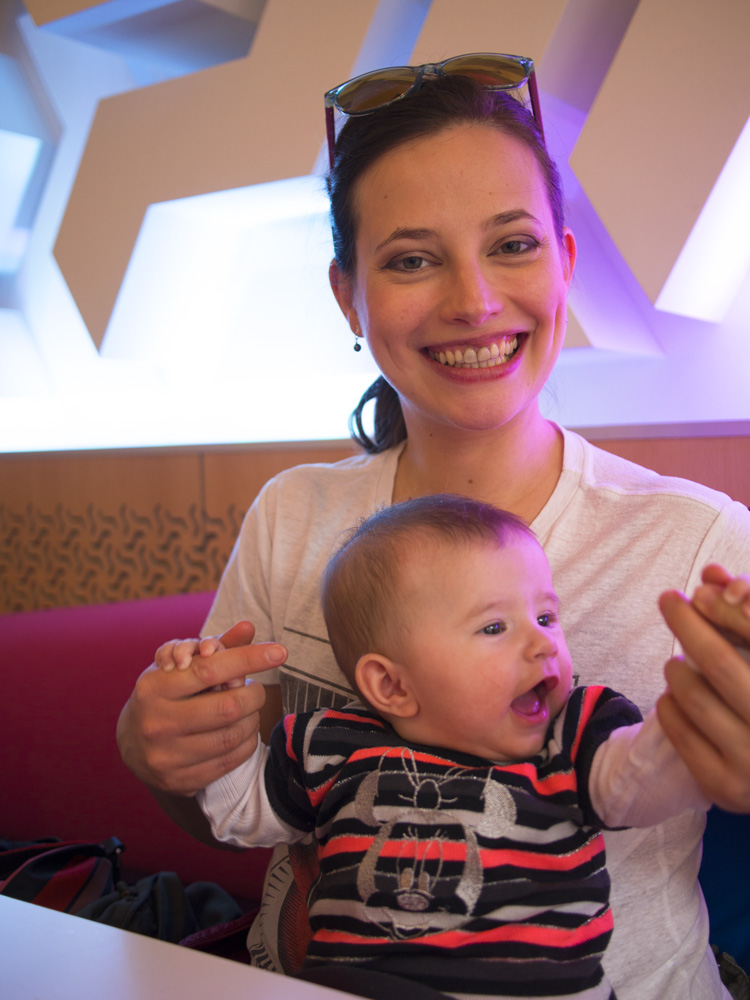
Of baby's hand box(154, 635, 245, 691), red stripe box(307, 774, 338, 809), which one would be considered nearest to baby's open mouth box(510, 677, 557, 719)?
red stripe box(307, 774, 338, 809)

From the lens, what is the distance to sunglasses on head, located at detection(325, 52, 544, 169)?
4.28 feet

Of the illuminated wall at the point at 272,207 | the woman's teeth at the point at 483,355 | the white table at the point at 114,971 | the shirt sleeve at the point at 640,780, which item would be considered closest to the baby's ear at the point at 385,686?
the shirt sleeve at the point at 640,780

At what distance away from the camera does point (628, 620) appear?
111 centimetres

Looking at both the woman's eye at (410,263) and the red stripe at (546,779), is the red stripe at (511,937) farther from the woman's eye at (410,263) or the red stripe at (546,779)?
the woman's eye at (410,263)

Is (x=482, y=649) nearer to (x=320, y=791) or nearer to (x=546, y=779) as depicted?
(x=546, y=779)

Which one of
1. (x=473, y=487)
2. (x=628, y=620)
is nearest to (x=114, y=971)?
(x=628, y=620)

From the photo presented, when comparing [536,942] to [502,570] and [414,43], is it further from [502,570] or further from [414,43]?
[414,43]

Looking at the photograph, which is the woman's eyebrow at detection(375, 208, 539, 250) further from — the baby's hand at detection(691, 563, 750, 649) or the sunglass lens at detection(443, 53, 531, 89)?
the baby's hand at detection(691, 563, 750, 649)

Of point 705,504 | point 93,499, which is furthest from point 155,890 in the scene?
point 93,499

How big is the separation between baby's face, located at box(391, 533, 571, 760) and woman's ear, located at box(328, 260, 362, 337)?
0.61 m

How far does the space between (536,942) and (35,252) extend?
3.50 m

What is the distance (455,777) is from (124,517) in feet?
7.79

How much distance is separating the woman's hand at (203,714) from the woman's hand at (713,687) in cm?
46

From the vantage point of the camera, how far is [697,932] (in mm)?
1099
